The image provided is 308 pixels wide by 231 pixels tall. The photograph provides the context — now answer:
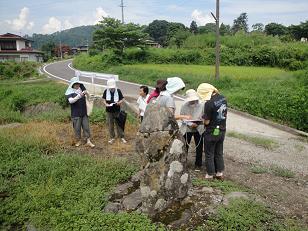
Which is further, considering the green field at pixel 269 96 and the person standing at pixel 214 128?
the green field at pixel 269 96

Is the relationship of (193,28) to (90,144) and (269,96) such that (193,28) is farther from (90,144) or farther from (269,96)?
(90,144)

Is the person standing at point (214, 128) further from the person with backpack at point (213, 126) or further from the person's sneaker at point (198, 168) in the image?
the person's sneaker at point (198, 168)

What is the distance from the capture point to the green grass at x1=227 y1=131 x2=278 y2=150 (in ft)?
30.1

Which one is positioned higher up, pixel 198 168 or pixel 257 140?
pixel 198 168

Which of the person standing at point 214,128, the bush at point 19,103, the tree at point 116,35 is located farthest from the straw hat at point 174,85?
the tree at point 116,35

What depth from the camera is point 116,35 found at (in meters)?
30.7

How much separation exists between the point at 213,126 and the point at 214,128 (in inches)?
1.6

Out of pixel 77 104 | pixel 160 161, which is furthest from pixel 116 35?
pixel 160 161

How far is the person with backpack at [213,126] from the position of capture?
581 centimetres

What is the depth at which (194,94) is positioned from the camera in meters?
6.42

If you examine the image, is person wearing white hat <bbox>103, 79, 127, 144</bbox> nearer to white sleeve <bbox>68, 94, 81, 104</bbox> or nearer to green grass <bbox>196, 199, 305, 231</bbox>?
white sleeve <bbox>68, 94, 81, 104</bbox>

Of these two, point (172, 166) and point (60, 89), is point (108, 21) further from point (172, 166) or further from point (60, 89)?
point (172, 166)

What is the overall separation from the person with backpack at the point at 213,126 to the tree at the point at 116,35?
83.8ft

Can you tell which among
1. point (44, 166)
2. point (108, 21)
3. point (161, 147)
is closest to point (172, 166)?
point (161, 147)
